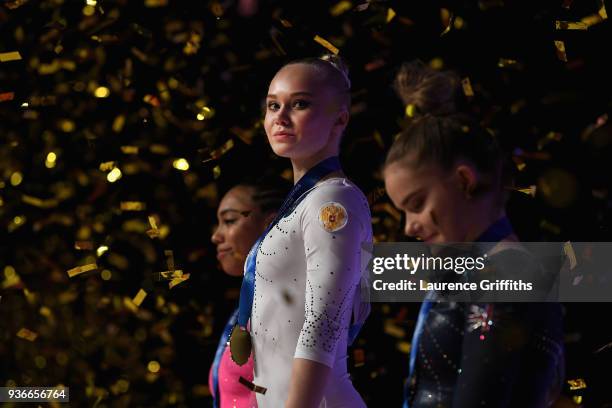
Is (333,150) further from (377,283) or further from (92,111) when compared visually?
(92,111)

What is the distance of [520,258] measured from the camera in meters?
2.28

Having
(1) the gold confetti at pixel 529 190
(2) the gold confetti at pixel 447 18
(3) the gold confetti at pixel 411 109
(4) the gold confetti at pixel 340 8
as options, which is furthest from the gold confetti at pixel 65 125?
(1) the gold confetti at pixel 529 190

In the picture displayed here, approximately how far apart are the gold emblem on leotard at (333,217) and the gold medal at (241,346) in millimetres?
412

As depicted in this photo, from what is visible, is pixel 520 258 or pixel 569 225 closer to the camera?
pixel 520 258

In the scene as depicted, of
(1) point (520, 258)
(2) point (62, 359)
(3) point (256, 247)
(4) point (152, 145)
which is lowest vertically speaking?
(2) point (62, 359)

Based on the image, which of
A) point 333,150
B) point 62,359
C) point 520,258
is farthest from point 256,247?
point 62,359

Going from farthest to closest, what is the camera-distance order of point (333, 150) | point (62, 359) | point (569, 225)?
point (62, 359)
point (569, 225)
point (333, 150)

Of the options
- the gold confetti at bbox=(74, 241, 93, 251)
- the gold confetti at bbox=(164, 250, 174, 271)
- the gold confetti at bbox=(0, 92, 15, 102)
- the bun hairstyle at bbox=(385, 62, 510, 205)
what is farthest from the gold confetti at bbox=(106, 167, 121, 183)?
the bun hairstyle at bbox=(385, 62, 510, 205)

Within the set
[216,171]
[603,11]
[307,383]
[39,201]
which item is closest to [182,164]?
[216,171]

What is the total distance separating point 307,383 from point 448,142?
712 millimetres

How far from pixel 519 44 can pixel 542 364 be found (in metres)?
1.53

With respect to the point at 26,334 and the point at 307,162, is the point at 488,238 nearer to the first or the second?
the point at 307,162

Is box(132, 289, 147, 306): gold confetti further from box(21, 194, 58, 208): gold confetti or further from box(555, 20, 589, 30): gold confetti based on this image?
box(555, 20, 589, 30): gold confetti

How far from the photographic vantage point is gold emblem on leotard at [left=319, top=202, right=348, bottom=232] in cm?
269
